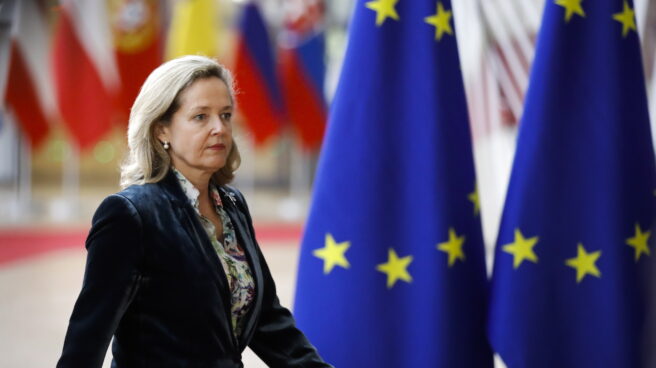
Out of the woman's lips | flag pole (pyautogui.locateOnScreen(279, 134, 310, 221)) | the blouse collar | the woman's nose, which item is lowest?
flag pole (pyautogui.locateOnScreen(279, 134, 310, 221))

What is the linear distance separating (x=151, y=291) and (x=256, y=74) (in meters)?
11.3

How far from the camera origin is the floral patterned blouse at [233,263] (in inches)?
65.6

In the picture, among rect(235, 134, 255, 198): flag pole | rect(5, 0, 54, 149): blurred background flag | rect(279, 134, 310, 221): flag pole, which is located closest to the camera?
rect(5, 0, 54, 149): blurred background flag

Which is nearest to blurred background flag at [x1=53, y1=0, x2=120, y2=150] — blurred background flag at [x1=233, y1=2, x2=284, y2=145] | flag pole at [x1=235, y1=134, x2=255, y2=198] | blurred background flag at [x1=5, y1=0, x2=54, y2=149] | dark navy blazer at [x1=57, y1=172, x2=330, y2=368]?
blurred background flag at [x1=5, y1=0, x2=54, y2=149]

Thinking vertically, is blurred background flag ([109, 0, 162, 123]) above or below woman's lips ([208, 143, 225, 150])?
above

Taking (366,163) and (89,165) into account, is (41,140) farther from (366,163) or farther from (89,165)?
(366,163)

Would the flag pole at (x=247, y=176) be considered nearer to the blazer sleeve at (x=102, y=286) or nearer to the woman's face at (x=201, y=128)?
the woman's face at (x=201, y=128)

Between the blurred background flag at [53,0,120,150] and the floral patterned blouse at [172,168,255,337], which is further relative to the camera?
the blurred background flag at [53,0,120,150]

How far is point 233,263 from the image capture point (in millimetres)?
1695

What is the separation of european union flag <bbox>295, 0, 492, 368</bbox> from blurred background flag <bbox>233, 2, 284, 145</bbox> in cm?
955

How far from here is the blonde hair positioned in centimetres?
159

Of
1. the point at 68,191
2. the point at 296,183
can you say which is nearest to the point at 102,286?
the point at 68,191

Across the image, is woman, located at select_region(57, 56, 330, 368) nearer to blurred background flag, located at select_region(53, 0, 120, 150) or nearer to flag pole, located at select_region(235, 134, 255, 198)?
blurred background flag, located at select_region(53, 0, 120, 150)

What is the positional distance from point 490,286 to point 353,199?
22.5 inches
